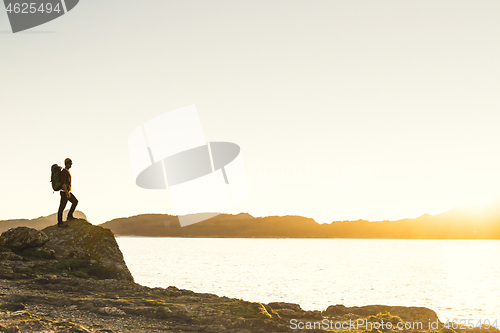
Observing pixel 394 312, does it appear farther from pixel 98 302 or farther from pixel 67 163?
pixel 67 163

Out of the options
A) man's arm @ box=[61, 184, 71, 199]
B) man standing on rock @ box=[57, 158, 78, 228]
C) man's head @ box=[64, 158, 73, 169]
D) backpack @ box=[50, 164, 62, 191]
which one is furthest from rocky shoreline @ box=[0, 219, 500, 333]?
man's head @ box=[64, 158, 73, 169]

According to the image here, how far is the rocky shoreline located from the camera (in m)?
12.9

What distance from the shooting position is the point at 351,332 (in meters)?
15.1

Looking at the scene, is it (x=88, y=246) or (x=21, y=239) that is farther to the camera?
(x=88, y=246)

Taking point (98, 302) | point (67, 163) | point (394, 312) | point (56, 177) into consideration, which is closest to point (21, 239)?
point (56, 177)

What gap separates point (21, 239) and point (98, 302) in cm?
835

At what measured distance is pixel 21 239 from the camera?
20031 mm

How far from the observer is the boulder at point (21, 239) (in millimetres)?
19859

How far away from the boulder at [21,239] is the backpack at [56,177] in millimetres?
2750

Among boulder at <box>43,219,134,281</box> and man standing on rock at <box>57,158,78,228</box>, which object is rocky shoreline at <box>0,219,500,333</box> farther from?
man standing on rock at <box>57,158,78,228</box>

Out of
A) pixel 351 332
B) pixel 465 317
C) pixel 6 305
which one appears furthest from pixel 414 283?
pixel 6 305

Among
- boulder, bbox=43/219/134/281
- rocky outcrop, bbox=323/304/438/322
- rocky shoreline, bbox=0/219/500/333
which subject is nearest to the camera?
rocky shoreline, bbox=0/219/500/333

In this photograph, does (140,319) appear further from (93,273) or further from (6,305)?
(93,273)

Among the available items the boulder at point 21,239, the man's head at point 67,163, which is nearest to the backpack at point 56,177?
the man's head at point 67,163
